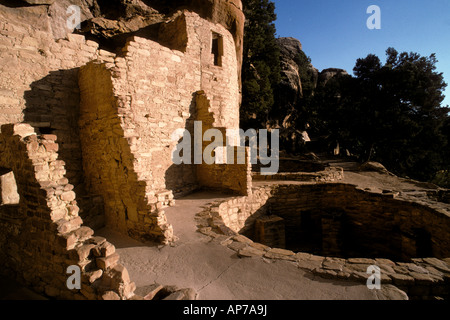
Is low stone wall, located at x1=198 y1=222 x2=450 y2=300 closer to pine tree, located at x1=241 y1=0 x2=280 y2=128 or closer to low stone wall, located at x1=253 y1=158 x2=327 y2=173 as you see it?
low stone wall, located at x1=253 y1=158 x2=327 y2=173

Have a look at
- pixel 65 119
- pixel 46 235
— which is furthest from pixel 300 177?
pixel 46 235

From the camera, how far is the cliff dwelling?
3.37 metres

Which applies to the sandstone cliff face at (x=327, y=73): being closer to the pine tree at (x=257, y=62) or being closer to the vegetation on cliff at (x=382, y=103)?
the vegetation on cliff at (x=382, y=103)

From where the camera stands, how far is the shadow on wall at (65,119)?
Answer: 541 centimetres

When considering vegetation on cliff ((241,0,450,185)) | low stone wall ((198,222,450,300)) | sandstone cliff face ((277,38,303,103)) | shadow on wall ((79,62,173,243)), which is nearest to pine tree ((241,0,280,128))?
vegetation on cliff ((241,0,450,185))

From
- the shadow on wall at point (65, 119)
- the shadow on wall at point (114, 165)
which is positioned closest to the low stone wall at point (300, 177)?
the shadow on wall at point (114, 165)

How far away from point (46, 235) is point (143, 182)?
5.87 feet

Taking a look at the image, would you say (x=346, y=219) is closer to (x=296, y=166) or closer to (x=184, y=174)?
(x=184, y=174)

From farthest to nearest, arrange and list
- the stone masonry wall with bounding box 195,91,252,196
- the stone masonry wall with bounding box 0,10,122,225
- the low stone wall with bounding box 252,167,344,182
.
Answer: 1. the low stone wall with bounding box 252,167,344,182
2. the stone masonry wall with bounding box 195,91,252,196
3. the stone masonry wall with bounding box 0,10,122,225

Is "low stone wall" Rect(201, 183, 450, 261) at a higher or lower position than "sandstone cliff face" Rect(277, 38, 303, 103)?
lower

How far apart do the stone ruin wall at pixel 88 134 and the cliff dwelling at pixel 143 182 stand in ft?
0.10

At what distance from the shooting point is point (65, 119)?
5.97 m

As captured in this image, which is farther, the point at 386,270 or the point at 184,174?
the point at 184,174

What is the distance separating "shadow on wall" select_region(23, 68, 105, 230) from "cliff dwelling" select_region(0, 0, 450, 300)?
1.0 inches
